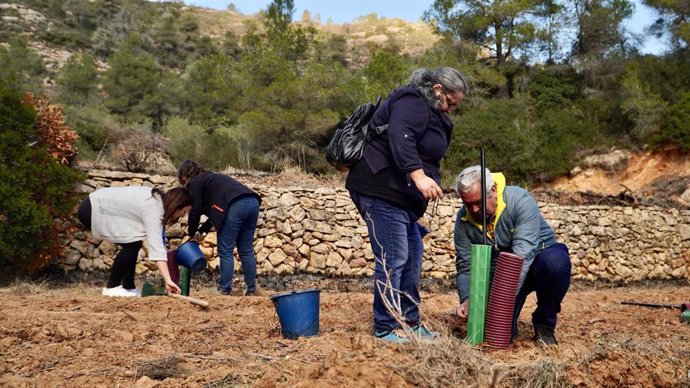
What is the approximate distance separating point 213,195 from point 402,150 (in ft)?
8.68

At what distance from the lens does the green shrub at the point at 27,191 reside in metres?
6.03

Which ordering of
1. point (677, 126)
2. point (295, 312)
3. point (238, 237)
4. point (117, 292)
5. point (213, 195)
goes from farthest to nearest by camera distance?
point (677, 126) < point (238, 237) < point (213, 195) < point (117, 292) < point (295, 312)

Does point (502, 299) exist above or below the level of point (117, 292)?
above

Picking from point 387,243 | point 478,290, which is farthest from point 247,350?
point 478,290

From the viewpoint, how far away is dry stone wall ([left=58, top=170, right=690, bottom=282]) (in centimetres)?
775

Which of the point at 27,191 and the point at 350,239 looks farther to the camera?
the point at 350,239

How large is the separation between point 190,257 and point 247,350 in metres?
1.94

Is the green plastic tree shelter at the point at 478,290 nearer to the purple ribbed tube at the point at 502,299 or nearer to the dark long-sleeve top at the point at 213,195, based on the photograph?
the purple ribbed tube at the point at 502,299

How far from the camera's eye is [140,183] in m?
7.99

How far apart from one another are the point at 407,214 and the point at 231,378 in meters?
1.31

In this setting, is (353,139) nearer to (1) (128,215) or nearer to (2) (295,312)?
(2) (295,312)

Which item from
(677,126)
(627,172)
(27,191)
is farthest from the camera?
(627,172)

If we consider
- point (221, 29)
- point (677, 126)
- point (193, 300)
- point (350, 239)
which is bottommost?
point (350, 239)

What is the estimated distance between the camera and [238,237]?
17.5ft
